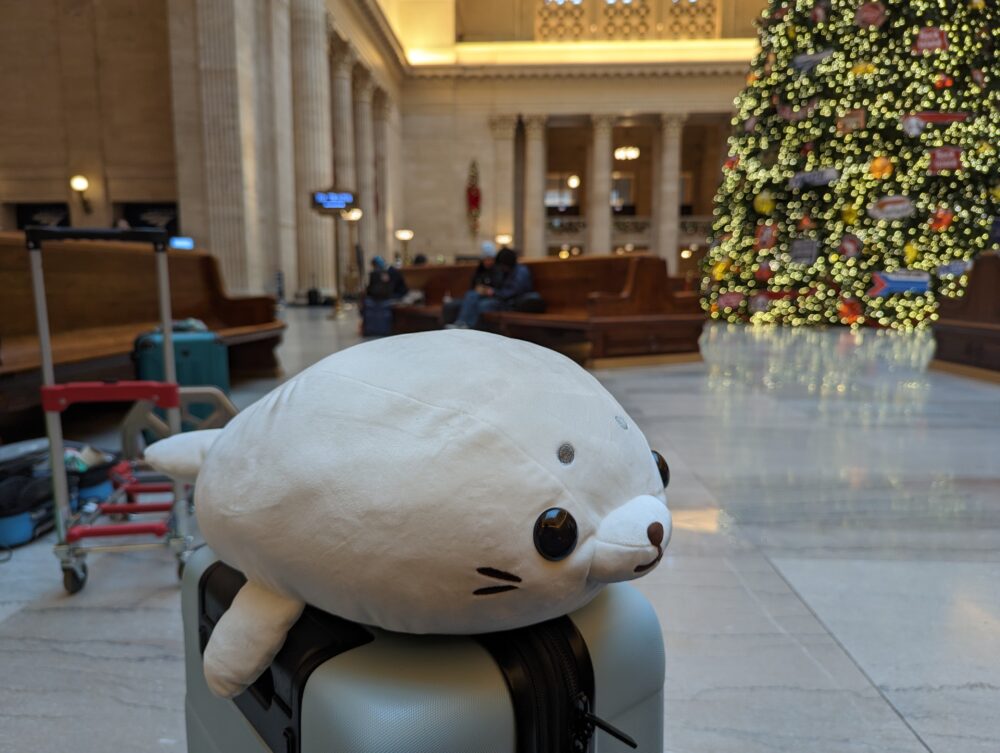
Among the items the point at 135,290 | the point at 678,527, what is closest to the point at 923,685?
the point at 678,527

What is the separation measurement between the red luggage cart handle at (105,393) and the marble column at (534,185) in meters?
29.3

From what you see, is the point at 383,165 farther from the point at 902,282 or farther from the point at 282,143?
the point at 902,282

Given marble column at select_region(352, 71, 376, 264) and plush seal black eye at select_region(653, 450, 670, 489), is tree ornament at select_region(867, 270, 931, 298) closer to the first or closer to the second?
plush seal black eye at select_region(653, 450, 670, 489)

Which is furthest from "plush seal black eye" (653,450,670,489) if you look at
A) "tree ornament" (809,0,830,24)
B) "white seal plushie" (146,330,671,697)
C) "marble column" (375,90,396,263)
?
"marble column" (375,90,396,263)

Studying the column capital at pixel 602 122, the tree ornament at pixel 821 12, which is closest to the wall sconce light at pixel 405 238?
the column capital at pixel 602 122

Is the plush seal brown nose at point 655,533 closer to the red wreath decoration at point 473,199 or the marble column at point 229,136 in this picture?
the marble column at point 229,136

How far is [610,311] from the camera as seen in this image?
8.17 m

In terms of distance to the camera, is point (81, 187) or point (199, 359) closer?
point (199, 359)

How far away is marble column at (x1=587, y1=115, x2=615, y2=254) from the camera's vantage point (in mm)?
30312

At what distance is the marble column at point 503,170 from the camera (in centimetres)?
2980

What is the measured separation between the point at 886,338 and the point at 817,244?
2151mm

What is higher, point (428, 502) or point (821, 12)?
point (821, 12)

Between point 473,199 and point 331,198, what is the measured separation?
14.7 m

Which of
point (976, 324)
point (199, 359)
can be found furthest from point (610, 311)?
point (199, 359)
